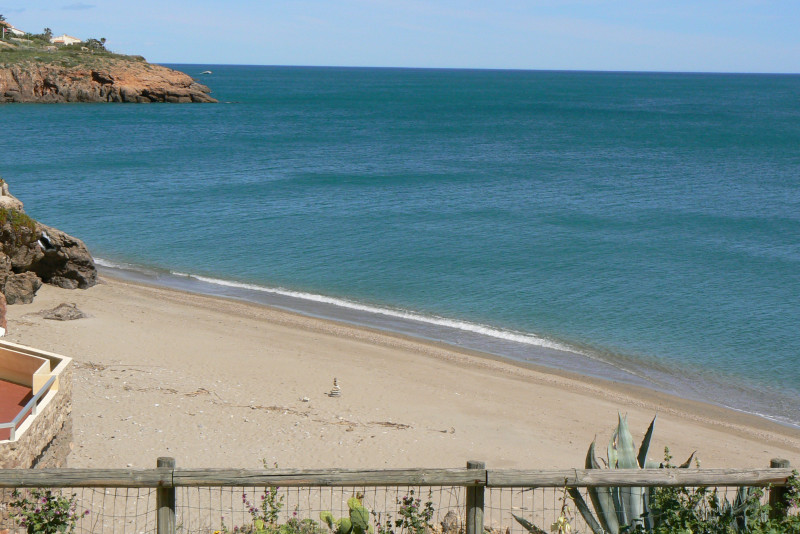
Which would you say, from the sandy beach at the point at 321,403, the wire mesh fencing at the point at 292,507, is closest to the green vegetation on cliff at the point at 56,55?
the sandy beach at the point at 321,403

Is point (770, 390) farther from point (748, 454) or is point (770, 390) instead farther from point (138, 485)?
point (138, 485)

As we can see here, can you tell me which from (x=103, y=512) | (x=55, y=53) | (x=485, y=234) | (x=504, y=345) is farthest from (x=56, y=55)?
(x=103, y=512)

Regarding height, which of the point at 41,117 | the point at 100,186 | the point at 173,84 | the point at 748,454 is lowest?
the point at 748,454

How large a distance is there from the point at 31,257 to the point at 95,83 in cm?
8712

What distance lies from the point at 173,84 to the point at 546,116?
5033cm

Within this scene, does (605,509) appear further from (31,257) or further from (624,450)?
(31,257)

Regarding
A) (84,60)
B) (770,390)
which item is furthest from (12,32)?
(770,390)

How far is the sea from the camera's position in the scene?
67.8 ft

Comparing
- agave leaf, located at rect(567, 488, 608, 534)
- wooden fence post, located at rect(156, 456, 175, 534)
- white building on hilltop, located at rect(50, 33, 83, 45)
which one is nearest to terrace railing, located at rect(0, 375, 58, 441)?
wooden fence post, located at rect(156, 456, 175, 534)

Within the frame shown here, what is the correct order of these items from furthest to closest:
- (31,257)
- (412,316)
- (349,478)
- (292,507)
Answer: (412,316) → (31,257) → (292,507) → (349,478)

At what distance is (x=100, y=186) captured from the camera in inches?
1694

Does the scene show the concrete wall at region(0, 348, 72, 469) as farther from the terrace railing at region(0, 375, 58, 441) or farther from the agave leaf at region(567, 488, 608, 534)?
the agave leaf at region(567, 488, 608, 534)

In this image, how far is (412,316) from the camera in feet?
74.4

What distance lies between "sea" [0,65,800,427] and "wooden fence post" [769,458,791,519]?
1142 centimetres
